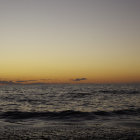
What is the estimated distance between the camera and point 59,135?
689 centimetres

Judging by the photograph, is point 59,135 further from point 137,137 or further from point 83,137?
point 137,137

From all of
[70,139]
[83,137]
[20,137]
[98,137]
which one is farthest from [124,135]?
[20,137]

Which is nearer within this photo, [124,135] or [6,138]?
[6,138]

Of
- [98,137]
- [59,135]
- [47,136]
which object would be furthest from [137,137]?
[47,136]

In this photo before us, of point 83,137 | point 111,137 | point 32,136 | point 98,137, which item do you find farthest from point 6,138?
point 111,137

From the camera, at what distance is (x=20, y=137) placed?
6.53 metres

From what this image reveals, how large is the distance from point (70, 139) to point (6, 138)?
7.72 ft

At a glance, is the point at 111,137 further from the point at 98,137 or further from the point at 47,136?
the point at 47,136

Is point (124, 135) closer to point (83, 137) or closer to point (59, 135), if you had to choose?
point (83, 137)

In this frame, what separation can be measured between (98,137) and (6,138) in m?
3.42

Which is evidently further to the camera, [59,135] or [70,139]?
[59,135]

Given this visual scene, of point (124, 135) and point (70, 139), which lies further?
point (124, 135)

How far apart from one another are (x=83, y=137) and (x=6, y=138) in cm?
286

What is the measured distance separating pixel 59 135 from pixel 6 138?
199cm
